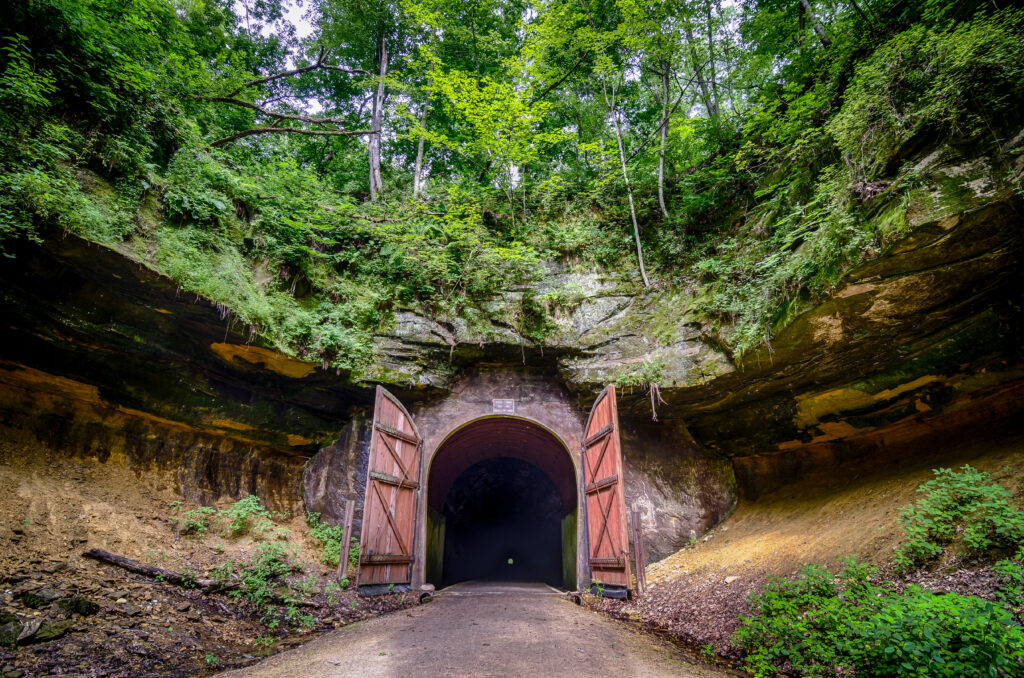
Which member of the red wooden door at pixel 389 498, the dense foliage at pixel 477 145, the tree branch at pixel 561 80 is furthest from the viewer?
Result: the tree branch at pixel 561 80

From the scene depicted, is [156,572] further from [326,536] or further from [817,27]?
[817,27]

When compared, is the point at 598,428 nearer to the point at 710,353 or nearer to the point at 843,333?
the point at 710,353

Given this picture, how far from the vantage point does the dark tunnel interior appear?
14.9m

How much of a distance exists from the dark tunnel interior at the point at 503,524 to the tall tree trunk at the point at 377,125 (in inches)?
384

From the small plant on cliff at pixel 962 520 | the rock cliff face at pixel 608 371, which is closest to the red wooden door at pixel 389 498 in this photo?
the rock cliff face at pixel 608 371

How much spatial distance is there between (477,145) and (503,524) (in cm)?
1614

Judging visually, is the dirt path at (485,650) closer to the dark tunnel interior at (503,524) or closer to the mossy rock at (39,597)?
the mossy rock at (39,597)

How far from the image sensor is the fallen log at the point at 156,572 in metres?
5.10

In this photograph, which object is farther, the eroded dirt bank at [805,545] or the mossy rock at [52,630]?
the eroded dirt bank at [805,545]

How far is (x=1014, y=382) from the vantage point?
5.50 m

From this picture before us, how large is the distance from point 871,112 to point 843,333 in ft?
10.0

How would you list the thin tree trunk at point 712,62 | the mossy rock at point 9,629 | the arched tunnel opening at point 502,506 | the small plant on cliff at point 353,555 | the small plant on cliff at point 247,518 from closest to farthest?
the mossy rock at point 9,629
the small plant on cliff at point 247,518
the small plant on cliff at point 353,555
the arched tunnel opening at point 502,506
the thin tree trunk at point 712,62

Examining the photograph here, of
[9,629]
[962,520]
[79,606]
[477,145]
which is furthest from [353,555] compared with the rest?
[477,145]

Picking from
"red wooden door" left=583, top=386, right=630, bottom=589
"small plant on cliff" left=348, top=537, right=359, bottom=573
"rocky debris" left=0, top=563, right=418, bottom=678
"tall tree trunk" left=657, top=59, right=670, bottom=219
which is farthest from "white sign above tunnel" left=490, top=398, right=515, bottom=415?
"tall tree trunk" left=657, top=59, right=670, bottom=219
